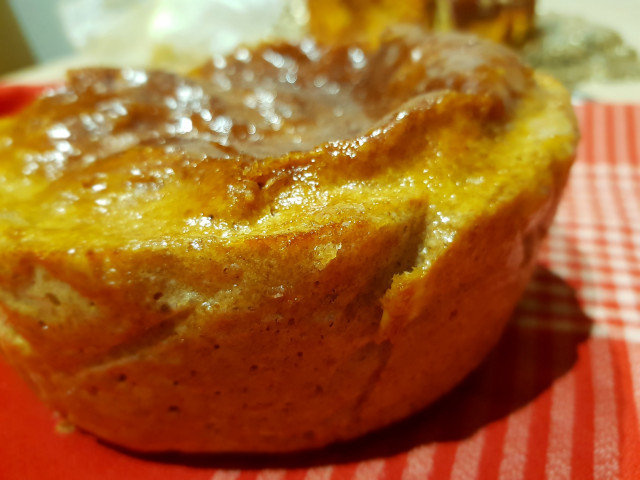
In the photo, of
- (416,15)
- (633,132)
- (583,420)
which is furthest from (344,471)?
(416,15)

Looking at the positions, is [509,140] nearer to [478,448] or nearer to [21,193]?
[478,448]

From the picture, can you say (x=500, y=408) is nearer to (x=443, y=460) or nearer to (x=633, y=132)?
(x=443, y=460)

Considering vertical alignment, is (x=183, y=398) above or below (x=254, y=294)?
below

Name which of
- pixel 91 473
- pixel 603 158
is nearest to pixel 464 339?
pixel 91 473

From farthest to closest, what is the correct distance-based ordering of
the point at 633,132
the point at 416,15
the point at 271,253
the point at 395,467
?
1. the point at 416,15
2. the point at 633,132
3. the point at 395,467
4. the point at 271,253

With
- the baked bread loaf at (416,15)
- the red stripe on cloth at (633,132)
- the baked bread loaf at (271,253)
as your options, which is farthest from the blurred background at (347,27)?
the baked bread loaf at (271,253)
